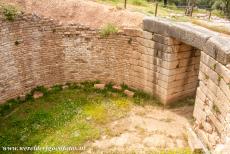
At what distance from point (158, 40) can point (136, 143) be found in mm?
3502

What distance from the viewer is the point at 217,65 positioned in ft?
21.6

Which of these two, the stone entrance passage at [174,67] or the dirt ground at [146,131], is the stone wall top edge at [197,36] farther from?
the dirt ground at [146,131]

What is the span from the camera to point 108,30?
9.86 metres

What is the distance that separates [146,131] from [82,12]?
536cm

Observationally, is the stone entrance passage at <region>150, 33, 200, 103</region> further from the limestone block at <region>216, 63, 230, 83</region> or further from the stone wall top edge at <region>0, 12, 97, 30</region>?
the stone wall top edge at <region>0, 12, 97, 30</region>

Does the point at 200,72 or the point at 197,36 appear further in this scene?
the point at 200,72

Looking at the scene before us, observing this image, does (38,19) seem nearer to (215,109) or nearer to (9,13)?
(9,13)

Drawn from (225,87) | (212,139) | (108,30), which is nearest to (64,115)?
(108,30)

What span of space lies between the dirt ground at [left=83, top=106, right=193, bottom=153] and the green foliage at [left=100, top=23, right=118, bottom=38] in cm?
285

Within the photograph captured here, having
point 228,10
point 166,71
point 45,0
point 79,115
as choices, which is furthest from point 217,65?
point 228,10

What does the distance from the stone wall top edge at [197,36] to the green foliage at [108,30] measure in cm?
110

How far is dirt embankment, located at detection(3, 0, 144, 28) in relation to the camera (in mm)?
10205

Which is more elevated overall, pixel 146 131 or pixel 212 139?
pixel 212 139

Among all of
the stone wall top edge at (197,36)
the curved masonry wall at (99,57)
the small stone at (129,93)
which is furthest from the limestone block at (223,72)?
the small stone at (129,93)
